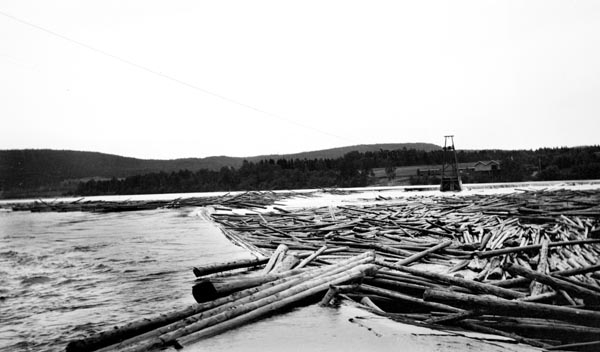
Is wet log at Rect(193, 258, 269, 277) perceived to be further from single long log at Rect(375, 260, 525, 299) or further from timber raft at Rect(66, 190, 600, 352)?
single long log at Rect(375, 260, 525, 299)

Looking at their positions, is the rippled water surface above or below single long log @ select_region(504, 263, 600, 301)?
below

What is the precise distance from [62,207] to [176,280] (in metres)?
38.2

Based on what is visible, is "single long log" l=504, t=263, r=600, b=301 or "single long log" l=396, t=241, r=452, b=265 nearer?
"single long log" l=504, t=263, r=600, b=301

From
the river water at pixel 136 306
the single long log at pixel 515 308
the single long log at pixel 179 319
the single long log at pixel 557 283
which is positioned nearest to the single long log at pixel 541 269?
the single long log at pixel 557 283

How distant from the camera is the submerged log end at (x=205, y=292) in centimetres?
617

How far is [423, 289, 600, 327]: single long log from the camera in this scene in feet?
14.9

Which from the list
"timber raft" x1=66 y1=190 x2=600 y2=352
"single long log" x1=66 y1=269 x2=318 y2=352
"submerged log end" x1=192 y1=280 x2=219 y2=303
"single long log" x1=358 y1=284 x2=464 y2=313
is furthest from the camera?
"submerged log end" x1=192 y1=280 x2=219 y2=303

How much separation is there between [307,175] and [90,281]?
8077 centimetres

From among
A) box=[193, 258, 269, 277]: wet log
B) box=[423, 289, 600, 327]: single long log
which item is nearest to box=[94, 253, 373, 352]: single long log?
box=[423, 289, 600, 327]: single long log

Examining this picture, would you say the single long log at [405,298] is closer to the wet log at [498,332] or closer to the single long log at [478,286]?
the wet log at [498,332]

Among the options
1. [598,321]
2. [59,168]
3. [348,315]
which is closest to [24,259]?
[348,315]

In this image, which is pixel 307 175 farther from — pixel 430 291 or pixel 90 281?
pixel 430 291

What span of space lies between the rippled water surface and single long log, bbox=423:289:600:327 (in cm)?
397

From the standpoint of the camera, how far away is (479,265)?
27.1ft
